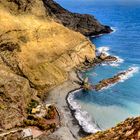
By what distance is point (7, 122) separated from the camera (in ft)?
198

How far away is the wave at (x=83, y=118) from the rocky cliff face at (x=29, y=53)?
8.25 meters

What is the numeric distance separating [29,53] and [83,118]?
2641cm

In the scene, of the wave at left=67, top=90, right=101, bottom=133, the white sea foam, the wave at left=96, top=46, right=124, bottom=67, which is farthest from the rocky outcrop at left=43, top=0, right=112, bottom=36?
the wave at left=67, top=90, right=101, bottom=133

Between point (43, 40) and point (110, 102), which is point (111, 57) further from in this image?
point (110, 102)

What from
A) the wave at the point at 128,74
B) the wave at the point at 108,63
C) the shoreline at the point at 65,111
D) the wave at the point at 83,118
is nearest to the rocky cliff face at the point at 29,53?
the shoreline at the point at 65,111

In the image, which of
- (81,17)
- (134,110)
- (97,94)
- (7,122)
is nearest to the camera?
(7,122)

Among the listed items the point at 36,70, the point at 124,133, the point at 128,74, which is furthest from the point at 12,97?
the point at 124,133

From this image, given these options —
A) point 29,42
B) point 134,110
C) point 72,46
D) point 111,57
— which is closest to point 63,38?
point 72,46

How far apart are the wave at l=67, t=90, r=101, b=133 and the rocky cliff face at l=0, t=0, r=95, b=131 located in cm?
825

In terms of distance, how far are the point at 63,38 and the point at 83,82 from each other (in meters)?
18.3

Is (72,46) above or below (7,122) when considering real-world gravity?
above

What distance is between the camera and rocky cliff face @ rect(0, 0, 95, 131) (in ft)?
223

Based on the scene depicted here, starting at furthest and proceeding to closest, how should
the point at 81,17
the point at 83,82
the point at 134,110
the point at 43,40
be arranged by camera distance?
1. the point at 81,17
2. the point at 43,40
3. the point at 83,82
4. the point at 134,110

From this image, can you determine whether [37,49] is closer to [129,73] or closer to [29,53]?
[29,53]
